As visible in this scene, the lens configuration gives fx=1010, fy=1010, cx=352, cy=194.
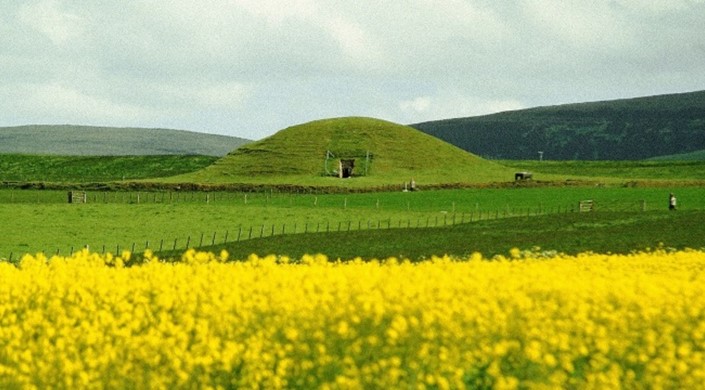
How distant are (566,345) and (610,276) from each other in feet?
19.9

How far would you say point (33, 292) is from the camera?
51.3ft

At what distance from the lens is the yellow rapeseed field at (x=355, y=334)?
12.4 meters

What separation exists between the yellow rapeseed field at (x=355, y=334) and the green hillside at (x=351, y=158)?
367ft

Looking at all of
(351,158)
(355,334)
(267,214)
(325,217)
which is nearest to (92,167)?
(351,158)

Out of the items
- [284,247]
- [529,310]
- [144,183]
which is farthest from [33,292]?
[144,183]

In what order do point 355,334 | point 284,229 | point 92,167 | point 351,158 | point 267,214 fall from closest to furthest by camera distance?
point 355,334
point 284,229
point 267,214
point 351,158
point 92,167

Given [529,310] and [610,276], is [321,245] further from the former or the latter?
[529,310]

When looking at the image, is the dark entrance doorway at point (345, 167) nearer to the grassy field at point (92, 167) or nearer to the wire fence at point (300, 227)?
the grassy field at point (92, 167)

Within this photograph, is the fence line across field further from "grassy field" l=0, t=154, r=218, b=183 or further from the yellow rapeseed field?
"grassy field" l=0, t=154, r=218, b=183

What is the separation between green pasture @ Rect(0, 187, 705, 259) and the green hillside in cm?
2465

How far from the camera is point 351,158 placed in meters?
153

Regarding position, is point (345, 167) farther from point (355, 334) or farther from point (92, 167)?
point (355, 334)

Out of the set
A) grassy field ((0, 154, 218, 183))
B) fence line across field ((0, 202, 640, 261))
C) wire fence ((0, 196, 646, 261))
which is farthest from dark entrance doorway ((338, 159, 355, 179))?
fence line across field ((0, 202, 640, 261))

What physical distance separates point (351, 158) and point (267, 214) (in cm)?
7492
